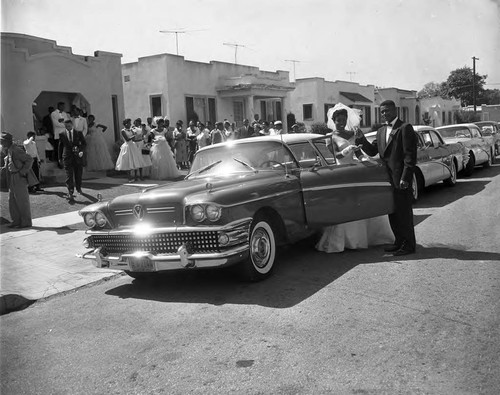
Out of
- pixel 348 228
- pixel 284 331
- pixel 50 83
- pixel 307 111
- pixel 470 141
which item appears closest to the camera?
pixel 284 331

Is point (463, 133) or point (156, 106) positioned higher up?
point (156, 106)

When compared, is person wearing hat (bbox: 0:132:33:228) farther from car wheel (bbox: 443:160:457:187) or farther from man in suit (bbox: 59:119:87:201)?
car wheel (bbox: 443:160:457:187)

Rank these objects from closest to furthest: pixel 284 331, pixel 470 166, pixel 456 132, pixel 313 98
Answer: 1. pixel 284 331
2. pixel 470 166
3. pixel 456 132
4. pixel 313 98

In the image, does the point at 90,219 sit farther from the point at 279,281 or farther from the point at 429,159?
the point at 429,159

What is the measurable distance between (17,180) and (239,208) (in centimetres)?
560

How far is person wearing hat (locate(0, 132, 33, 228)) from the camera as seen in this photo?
9.47 m

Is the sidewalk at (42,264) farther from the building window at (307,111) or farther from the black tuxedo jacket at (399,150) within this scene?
the building window at (307,111)

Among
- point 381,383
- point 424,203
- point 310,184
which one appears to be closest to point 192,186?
point 310,184

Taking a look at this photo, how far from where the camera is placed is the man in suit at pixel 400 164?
6535mm

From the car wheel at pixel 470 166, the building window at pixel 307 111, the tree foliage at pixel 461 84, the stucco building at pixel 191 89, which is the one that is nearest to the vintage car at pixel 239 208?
the car wheel at pixel 470 166

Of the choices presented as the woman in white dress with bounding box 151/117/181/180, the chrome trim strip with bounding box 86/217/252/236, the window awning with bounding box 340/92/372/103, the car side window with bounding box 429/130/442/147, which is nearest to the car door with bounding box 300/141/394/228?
the chrome trim strip with bounding box 86/217/252/236

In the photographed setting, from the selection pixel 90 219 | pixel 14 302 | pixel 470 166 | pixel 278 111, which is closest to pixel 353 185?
pixel 90 219

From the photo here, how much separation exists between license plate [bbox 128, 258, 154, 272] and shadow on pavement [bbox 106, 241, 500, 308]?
1.17 feet

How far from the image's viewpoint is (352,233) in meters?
7.16
